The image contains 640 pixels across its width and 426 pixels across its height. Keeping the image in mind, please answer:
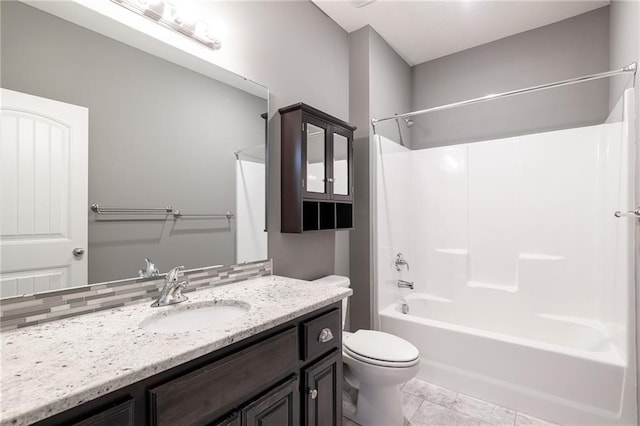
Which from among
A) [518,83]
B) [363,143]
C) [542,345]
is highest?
[518,83]

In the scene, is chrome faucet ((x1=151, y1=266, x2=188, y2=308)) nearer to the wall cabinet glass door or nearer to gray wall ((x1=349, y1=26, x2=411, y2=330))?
the wall cabinet glass door

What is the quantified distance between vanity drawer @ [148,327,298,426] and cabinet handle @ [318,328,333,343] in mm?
160

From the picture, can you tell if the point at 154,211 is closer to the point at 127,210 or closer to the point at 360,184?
the point at 127,210

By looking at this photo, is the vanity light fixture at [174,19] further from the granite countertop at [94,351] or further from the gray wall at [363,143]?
the gray wall at [363,143]

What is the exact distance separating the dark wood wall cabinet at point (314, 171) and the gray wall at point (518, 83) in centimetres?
132

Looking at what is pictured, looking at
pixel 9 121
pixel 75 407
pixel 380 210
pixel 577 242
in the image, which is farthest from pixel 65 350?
pixel 577 242

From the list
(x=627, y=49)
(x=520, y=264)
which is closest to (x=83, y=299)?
(x=520, y=264)

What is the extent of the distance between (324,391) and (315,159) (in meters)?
1.25

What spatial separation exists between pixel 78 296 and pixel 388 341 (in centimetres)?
151

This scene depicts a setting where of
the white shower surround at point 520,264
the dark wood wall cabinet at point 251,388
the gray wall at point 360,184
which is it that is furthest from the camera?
the gray wall at point 360,184

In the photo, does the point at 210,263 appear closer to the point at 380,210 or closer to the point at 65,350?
the point at 65,350

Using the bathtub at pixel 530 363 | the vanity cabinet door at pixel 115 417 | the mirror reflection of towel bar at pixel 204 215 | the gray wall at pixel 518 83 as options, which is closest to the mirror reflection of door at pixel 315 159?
the mirror reflection of towel bar at pixel 204 215

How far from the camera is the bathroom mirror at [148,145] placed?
0.97 m

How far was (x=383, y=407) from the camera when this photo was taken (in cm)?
167
